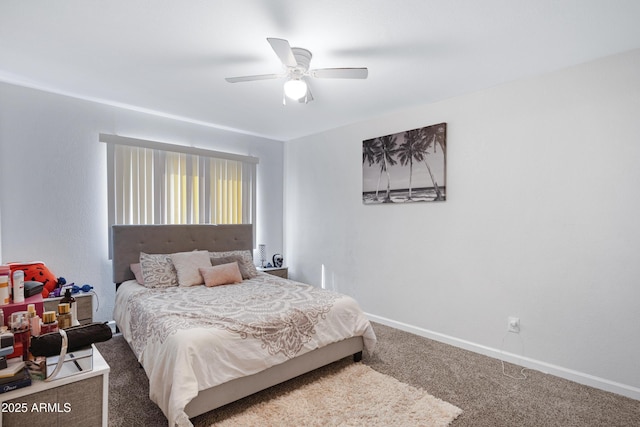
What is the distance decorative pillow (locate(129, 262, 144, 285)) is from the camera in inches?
128

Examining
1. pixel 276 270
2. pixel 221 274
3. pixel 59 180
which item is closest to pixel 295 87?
pixel 221 274

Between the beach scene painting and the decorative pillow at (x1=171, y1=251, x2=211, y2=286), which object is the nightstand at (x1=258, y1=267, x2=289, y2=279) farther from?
the beach scene painting

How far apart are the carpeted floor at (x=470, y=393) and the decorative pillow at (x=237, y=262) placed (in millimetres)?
1153

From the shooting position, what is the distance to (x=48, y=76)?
2783 millimetres

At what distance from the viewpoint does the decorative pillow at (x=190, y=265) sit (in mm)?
3252

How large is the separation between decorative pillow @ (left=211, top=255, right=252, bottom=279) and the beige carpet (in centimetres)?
154

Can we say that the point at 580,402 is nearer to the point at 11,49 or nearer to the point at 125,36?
the point at 125,36

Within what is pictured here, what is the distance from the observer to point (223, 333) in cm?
203

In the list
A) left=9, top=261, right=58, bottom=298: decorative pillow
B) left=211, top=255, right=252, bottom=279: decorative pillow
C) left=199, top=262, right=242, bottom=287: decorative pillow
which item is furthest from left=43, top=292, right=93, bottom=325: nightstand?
left=211, top=255, right=252, bottom=279: decorative pillow

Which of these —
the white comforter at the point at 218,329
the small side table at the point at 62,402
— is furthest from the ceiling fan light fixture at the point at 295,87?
the small side table at the point at 62,402

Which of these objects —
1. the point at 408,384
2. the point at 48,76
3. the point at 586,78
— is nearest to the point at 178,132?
the point at 48,76

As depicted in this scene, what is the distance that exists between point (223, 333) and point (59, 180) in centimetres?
254

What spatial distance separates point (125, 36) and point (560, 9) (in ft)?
8.81

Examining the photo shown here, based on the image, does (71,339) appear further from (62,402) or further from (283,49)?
(283,49)
